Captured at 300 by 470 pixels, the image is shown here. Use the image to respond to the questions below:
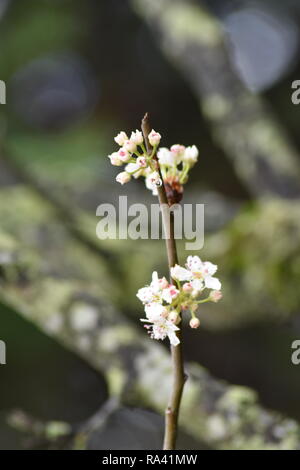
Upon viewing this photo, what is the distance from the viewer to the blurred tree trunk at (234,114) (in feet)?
5.01

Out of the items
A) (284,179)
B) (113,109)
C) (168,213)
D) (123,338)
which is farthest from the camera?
(113,109)

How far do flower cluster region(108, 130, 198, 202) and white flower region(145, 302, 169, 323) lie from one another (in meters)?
0.10

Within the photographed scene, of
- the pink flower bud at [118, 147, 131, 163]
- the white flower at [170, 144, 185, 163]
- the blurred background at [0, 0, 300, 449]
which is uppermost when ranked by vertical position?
the blurred background at [0, 0, 300, 449]

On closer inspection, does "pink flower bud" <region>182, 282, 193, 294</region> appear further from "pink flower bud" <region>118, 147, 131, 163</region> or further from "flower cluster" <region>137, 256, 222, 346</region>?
"pink flower bud" <region>118, 147, 131, 163</region>

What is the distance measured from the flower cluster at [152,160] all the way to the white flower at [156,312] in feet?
0.32

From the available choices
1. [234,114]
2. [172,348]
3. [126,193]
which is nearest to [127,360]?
[172,348]

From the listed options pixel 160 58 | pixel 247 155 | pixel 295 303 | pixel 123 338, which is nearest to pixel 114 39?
pixel 160 58

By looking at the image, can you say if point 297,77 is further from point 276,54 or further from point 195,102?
point 195,102

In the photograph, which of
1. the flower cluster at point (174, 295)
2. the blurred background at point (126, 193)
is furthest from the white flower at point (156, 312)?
the blurred background at point (126, 193)

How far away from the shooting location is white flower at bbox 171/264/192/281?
1.57ft

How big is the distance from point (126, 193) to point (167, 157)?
1.55m

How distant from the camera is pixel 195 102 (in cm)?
250

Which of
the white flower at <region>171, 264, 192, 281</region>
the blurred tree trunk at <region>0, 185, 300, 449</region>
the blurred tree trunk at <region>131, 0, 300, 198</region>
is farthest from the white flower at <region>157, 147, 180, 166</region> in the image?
the blurred tree trunk at <region>131, 0, 300, 198</region>
